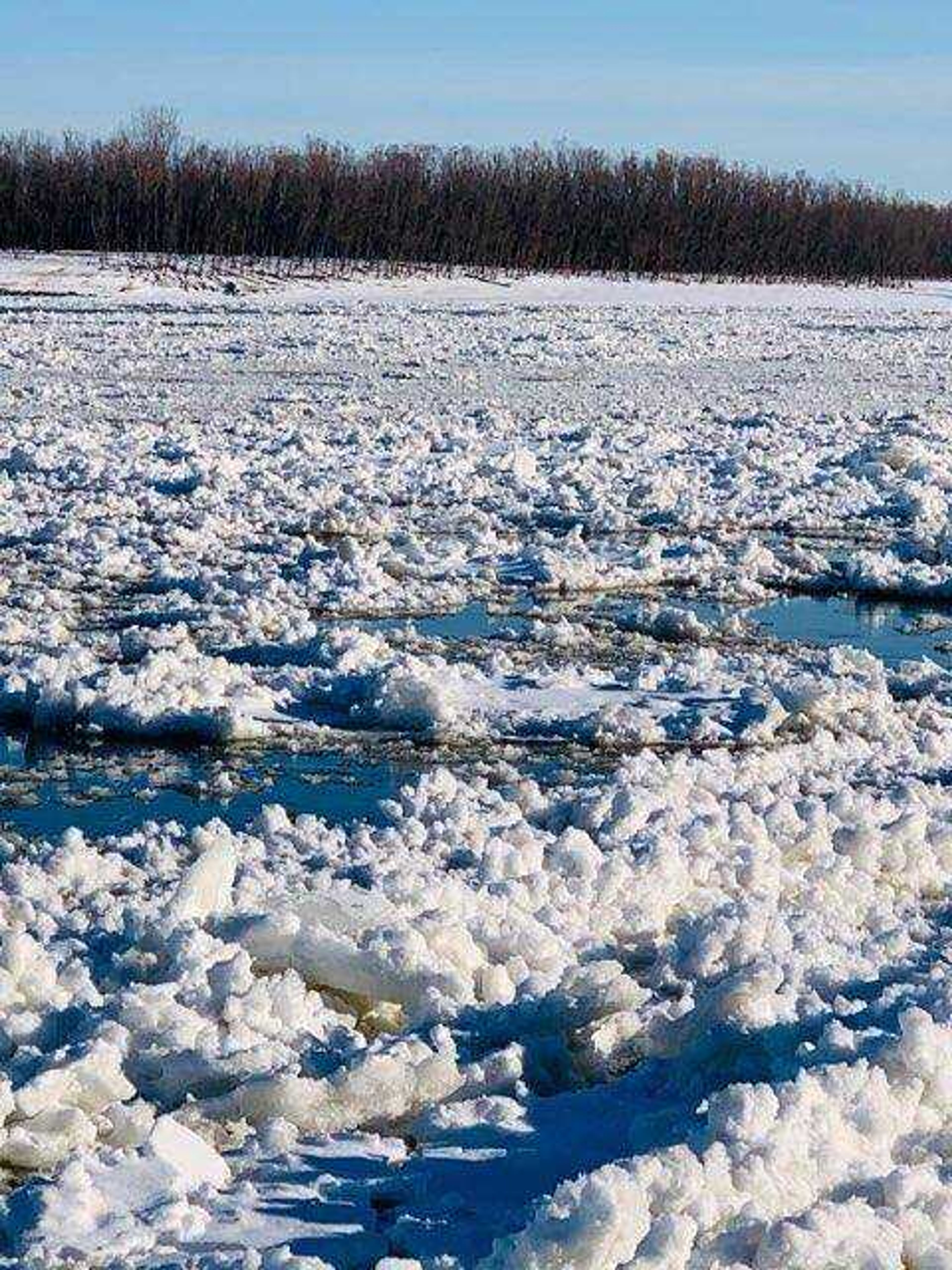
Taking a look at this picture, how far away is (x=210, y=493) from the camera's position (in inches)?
481

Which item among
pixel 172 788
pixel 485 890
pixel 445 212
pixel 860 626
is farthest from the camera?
pixel 445 212

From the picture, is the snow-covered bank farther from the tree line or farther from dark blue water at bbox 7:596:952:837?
the tree line

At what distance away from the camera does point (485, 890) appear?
487cm

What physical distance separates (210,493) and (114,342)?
540 inches

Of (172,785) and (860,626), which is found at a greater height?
(860,626)

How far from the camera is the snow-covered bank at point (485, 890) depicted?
3.45 m

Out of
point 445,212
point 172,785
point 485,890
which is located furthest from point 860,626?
point 445,212

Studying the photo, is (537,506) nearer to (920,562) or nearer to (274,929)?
(920,562)

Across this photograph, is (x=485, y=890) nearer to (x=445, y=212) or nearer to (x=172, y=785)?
(x=172, y=785)

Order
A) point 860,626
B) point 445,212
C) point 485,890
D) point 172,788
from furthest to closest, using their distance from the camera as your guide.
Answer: point 445,212 < point 860,626 < point 172,788 < point 485,890

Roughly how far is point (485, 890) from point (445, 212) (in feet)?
183

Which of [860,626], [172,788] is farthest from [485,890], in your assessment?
[860,626]

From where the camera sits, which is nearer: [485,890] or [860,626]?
[485,890]

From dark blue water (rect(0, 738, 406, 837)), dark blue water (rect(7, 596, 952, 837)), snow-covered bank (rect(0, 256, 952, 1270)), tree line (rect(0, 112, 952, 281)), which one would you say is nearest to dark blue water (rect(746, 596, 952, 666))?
snow-covered bank (rect(0, 256, 952, 1270))
